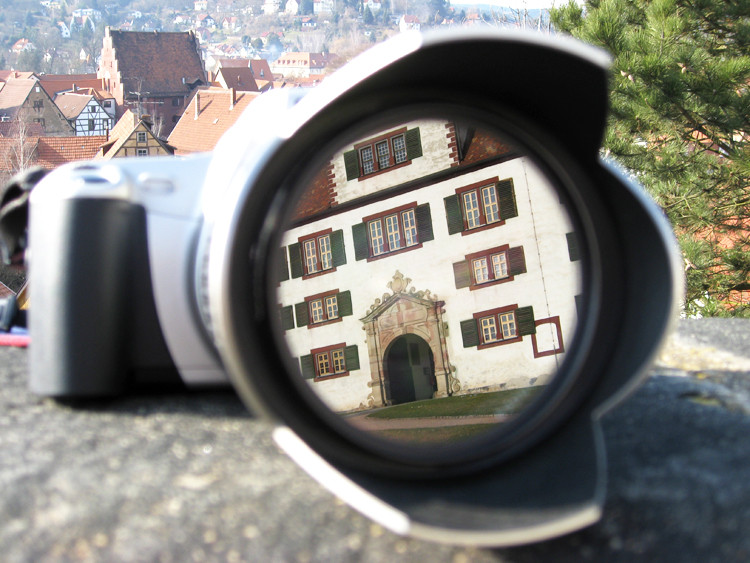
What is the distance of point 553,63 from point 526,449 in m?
0.41

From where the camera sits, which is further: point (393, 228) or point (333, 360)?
point (333, 360)

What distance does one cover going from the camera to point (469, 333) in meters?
19.3

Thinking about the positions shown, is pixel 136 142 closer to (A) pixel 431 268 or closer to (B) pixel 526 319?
(A) pixel 431 268

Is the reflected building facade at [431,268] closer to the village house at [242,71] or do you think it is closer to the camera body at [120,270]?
the camera body at [120,270]

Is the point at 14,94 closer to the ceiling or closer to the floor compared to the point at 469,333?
closer to the ceiling

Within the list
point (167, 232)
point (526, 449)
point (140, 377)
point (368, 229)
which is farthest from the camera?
point (368, 229)

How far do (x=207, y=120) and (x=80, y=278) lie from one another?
3306 cm

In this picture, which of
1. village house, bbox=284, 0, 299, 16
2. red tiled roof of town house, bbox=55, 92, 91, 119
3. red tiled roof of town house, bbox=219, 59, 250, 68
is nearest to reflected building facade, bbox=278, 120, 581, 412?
red tiled roof of town house, bbox=55, 92, 91, 119

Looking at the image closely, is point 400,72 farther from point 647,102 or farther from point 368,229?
point 368,229

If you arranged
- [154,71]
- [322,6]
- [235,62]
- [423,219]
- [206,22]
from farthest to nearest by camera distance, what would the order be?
[322,6], [206,22], [235,62], [154,71], [423,219]

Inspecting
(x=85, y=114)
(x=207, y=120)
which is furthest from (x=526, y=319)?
(x=85, y=114)

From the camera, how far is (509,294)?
16859 mm

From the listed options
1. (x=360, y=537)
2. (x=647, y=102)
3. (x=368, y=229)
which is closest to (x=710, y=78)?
(x=647, y=102)

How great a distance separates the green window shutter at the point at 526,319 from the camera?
55.4 feet
